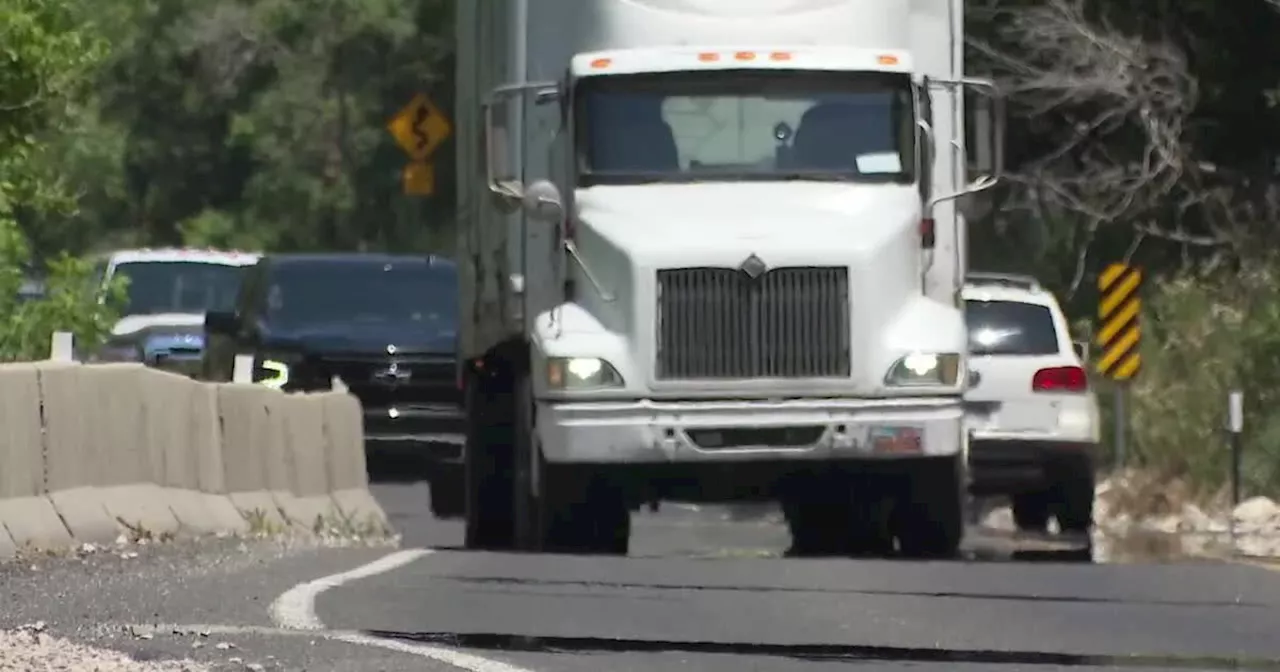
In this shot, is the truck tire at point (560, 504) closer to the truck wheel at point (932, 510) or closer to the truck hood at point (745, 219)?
the truck hood at point (745, 219)

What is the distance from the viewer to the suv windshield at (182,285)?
2973cm

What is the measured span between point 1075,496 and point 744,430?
4.94 m

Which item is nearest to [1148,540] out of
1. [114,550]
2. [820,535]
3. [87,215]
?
[820,535]

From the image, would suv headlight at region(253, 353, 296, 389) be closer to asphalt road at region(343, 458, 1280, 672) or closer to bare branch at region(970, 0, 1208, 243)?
asphalt road at region(343, 458, 1280, 672)

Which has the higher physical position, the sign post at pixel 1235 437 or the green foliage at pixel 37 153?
the green foliage at pixel 37 153

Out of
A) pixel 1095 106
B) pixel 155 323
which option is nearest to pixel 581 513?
pixel 155 323

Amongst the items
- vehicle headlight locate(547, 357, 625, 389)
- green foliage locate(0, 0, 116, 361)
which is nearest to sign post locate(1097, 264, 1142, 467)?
green foliage locate(0, 0, 116, 361)

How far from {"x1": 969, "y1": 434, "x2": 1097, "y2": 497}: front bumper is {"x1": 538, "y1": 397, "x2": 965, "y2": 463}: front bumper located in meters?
4.10

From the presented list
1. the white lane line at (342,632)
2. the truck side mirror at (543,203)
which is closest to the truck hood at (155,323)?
the truck side mirror at (543,203)

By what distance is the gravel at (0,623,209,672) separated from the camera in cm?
940

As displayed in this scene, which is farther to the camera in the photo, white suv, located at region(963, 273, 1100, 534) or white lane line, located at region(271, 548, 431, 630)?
white suv, located at region(963, 273, 1100, 534)

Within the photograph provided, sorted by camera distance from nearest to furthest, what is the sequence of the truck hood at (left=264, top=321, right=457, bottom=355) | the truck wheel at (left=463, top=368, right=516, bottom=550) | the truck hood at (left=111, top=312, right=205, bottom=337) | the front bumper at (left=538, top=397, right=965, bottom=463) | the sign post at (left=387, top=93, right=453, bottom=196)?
the front bumper at (left=538, top=397, right=965, bottom=463) < the truck wheel at (left=463, top=368, right=516, bottom=550) < the truck hood at (left=264, top=321, right=457, bottom=355) < the truck hood at (left=111, top=312, right=205, bottom=337) < the sign post at (left=387, top=93, right=453, bottom=196)

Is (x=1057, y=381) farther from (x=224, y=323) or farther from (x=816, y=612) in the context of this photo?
(x=816, y=612)

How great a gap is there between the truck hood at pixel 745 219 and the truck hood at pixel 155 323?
1257 centimetres
